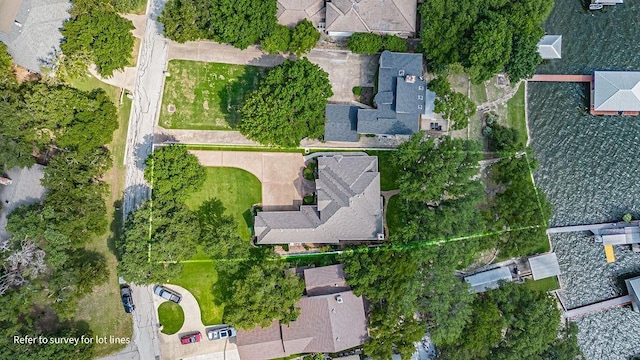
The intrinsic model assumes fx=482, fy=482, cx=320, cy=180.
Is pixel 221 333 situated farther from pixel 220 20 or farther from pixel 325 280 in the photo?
pixel 220 20

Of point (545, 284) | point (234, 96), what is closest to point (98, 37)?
point (234, 96)

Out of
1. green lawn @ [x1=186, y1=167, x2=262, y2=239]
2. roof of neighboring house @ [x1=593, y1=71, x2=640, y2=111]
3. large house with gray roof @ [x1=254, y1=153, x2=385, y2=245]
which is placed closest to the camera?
large house with gray roof @ [x1=254, y1=153, x2=385, y2=245]

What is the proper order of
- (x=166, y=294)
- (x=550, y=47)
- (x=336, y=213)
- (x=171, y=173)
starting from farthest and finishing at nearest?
(x=550, y=47)
(x=166, y=294)
(x=336, y=213)
(x=171, y=173)

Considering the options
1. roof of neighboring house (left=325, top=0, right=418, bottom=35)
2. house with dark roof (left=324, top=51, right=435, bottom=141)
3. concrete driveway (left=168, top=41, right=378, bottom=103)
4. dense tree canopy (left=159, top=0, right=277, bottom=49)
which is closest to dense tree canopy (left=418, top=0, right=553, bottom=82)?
roof of neighboring house (left=325, top=0, right=418, bottom=35)

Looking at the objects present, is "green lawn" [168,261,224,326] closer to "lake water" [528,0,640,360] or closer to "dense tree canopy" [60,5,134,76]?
"dense tree canopy" [60,5,134,76]

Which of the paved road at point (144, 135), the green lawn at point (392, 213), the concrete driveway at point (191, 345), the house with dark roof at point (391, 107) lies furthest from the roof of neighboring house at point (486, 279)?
the paved road at point (144, 135)

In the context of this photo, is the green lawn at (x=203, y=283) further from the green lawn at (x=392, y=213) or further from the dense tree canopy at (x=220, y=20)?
the dense tree canopy at (x=220, y=20)

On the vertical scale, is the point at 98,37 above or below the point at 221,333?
above
